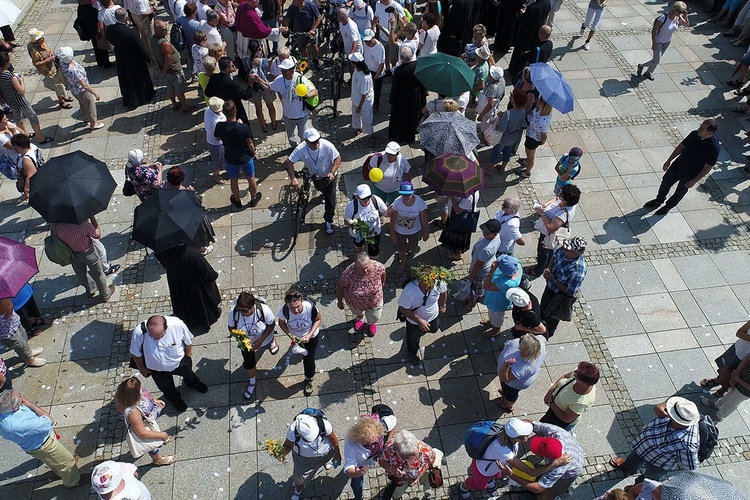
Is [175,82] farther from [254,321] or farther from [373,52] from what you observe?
[254,321]

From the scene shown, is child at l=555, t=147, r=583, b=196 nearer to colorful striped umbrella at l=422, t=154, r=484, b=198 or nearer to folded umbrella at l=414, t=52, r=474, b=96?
colorful striped umbrella at l=422, t=154, r=484, b=198

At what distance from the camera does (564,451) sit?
5539mm

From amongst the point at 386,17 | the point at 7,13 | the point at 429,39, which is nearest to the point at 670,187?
the point at 429,39

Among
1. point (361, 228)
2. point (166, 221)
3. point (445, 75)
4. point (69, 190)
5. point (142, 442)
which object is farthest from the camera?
point (445, 75)

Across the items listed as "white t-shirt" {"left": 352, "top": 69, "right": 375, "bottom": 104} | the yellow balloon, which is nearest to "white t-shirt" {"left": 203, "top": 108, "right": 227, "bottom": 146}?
"white t-shirt" {"left": 352, "top": 69, "right": 375, "bottom": 104}

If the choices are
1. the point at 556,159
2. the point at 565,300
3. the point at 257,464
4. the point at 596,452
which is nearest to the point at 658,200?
the point at 556,159

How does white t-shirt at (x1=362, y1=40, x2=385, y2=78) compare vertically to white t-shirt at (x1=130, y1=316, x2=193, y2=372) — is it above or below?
above

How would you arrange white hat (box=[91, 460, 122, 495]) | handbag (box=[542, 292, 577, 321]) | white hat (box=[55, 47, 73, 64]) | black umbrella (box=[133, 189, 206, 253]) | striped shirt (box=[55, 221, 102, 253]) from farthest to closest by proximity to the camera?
white hat (box=[55, 47, 73, 64]), striped shirt (box=[55, 221, 102, 253]), handbag (box=[542, 292, 577, 321]), black umbrella (box=[133, 189, 206, 253]), white hat (box=[91, 460, 122, 495])

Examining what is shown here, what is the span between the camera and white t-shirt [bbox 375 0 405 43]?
1173 centimetres

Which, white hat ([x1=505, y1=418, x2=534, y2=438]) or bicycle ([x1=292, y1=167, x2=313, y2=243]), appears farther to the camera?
bicycle ([x1=292, y1=167, x2=313, y2=243])

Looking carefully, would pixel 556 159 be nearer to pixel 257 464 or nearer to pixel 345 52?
pixel 345 52

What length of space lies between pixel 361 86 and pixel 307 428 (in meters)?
6.77

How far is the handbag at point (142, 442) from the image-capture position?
595 cm

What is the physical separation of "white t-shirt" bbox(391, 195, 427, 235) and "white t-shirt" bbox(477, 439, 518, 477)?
138 inches
